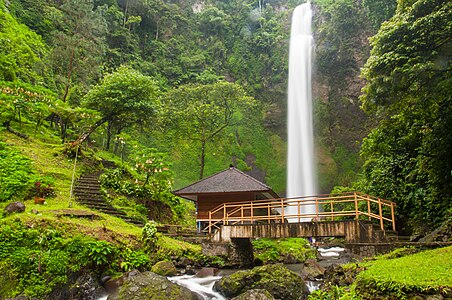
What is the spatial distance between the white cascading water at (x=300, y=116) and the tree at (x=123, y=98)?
1968cm

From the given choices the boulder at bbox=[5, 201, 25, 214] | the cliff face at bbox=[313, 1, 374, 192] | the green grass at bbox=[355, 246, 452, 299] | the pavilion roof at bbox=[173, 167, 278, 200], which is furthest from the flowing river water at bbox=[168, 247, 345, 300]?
the cliff face at bbox=[313, 1, 374, 192]

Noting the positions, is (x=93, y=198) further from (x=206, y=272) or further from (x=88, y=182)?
(x=206, y=272)

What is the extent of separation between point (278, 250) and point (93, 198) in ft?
32.5

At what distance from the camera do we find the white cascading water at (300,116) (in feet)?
119

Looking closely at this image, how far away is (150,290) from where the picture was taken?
8.14m

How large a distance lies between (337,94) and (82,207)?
1332 inches

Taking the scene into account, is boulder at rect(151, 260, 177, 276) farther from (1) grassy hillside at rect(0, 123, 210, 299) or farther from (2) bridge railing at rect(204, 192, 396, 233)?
(2) bridge railing at rect(204, 192, 396, 233)

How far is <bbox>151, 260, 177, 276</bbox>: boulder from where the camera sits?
11.1 metres

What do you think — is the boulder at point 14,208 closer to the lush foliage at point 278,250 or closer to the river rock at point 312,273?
the river rock at point 312,273

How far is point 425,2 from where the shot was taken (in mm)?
10133

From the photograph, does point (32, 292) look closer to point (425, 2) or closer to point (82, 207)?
point (82, 207)

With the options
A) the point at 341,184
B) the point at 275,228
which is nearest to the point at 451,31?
the point at 275,228

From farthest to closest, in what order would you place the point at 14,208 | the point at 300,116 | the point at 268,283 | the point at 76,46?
the point at 300,116 < the point at 76,46 < the point at 14,208 < the point at 268,283

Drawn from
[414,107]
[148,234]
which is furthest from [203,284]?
[414,107]
